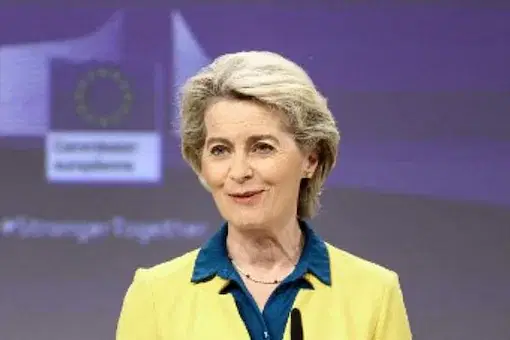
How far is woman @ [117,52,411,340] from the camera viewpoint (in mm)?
1583

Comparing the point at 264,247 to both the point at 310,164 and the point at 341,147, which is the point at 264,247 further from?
the point at 341,147

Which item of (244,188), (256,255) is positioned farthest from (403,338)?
(244,188)

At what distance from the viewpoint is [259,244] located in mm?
1693

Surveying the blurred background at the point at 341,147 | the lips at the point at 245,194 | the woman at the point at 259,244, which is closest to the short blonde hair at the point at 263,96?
the woman at the point at 259,244

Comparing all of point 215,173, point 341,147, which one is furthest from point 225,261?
point 341,147

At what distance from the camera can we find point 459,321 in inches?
133

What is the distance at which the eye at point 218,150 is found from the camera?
1608mm

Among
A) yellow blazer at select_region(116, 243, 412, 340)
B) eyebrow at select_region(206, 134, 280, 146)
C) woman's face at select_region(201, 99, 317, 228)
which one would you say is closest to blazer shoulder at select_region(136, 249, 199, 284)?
yellow blazer at select_region(116, 243, 412, 340)

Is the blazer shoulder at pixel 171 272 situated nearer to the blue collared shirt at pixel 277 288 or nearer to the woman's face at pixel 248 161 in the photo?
the blue collared shirt at pixel 277 288

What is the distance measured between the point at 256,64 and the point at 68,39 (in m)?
1.90

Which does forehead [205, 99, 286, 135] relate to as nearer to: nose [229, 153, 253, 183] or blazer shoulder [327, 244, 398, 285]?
nose [229, 153, 253, 183]

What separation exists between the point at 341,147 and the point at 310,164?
165 centimetres

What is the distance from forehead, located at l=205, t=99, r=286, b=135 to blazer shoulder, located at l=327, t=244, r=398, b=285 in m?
0.29

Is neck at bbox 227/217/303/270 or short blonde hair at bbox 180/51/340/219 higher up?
short blonde hair at bbox 180/51/340/219
